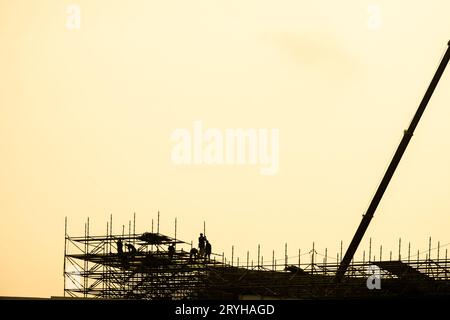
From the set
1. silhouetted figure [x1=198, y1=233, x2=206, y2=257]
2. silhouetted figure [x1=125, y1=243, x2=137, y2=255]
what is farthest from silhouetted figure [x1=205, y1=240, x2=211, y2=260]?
silhouetted figure [x1=125, y1=243, x2=137, y2=255]

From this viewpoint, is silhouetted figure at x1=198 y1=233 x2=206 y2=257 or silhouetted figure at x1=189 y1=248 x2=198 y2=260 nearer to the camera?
silhouetted figure at x1=189 y1=248 x2=198 y2=260

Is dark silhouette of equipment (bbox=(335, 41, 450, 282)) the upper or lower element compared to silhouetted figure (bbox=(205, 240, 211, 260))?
upper

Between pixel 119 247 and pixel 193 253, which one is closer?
pixel 119 247

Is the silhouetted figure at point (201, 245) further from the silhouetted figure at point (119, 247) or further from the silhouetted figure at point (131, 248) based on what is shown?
the silhouetted figure at point (119, 247)

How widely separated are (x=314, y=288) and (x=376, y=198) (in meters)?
9.13

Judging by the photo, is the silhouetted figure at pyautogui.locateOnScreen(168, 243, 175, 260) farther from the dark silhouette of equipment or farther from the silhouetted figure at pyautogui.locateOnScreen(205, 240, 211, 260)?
the dark silhouette of equipment

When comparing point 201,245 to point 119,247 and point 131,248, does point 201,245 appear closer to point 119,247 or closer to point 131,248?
point 131,248

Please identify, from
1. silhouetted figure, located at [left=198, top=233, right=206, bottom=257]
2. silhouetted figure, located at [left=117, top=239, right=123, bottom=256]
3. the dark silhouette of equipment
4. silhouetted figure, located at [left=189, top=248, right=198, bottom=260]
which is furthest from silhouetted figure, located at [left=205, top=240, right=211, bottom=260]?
the dark silhouette of equipment

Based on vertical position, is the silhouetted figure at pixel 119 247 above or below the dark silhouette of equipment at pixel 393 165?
below

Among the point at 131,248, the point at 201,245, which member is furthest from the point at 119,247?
Answer: the point at 201,245

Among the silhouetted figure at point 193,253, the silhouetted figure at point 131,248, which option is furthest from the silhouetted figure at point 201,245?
the silhouetted figure at point 131,248

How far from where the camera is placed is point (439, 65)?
234 ft
